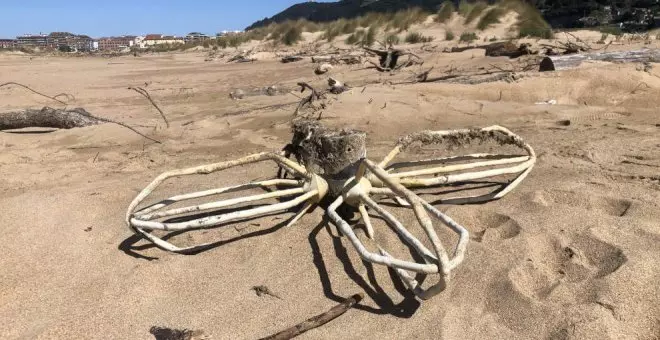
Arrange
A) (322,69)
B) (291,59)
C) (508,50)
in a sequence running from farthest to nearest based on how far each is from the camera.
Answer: (291,59) → (322,69) → (508,50)

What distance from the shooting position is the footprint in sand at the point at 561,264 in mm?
1575

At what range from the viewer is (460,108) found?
14.1ft

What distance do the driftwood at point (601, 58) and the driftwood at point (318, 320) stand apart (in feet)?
13.5

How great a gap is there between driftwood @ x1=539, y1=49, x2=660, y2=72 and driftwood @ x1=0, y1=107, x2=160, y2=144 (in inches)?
150

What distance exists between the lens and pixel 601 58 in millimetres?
5070

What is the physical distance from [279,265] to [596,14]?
16.1 metres

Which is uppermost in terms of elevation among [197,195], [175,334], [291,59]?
[291,59]

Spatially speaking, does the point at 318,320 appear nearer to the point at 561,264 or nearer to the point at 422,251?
the point at 422,251

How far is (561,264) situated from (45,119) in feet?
14.3

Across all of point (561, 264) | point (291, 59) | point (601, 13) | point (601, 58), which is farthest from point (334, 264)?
point (601, 13)

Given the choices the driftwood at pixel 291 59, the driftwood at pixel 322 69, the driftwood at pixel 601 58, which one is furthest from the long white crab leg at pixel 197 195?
the driftwood at pixel 291 59

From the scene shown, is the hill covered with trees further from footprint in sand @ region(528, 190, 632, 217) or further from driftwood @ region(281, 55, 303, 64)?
footprint in sand @ region(528, 190, 632, 217)

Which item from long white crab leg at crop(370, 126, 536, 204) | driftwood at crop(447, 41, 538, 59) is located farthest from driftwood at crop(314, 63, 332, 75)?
long white crab leg at crop(370, 126, 536, 204)

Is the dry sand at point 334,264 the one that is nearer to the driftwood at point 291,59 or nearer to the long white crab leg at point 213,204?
the long white crab leg at point 213,204
